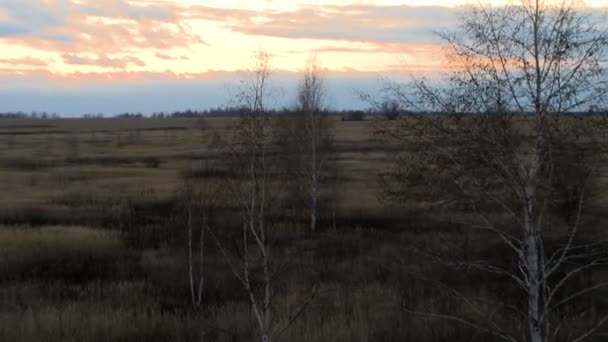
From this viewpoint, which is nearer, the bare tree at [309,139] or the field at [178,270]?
the field at [178,270]

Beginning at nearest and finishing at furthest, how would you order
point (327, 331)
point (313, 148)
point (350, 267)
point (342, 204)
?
point (327, 331), point (350, 267), point (313, 148), point (342, 204)

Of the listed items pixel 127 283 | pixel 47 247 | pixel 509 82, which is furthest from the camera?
pixel 47 247

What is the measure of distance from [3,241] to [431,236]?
15.5 metres

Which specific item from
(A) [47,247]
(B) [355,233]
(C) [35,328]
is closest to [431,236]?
(B) [355,233]

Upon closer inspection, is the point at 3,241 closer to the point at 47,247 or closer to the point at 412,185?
the point at 47,247

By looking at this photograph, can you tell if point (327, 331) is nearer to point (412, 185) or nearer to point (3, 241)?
point (412, 185)

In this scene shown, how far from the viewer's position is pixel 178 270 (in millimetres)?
22750

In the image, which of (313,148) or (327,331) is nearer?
(327,331)

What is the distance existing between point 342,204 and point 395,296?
18.5 meters

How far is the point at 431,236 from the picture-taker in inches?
1074

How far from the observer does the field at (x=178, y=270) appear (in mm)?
15703

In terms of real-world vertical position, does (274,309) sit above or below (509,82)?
below

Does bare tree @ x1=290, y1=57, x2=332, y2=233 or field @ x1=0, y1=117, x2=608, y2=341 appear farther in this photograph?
bare tree @ x1=290, y1=57, x2=332, y2=233

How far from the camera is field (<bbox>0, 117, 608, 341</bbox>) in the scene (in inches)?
618
